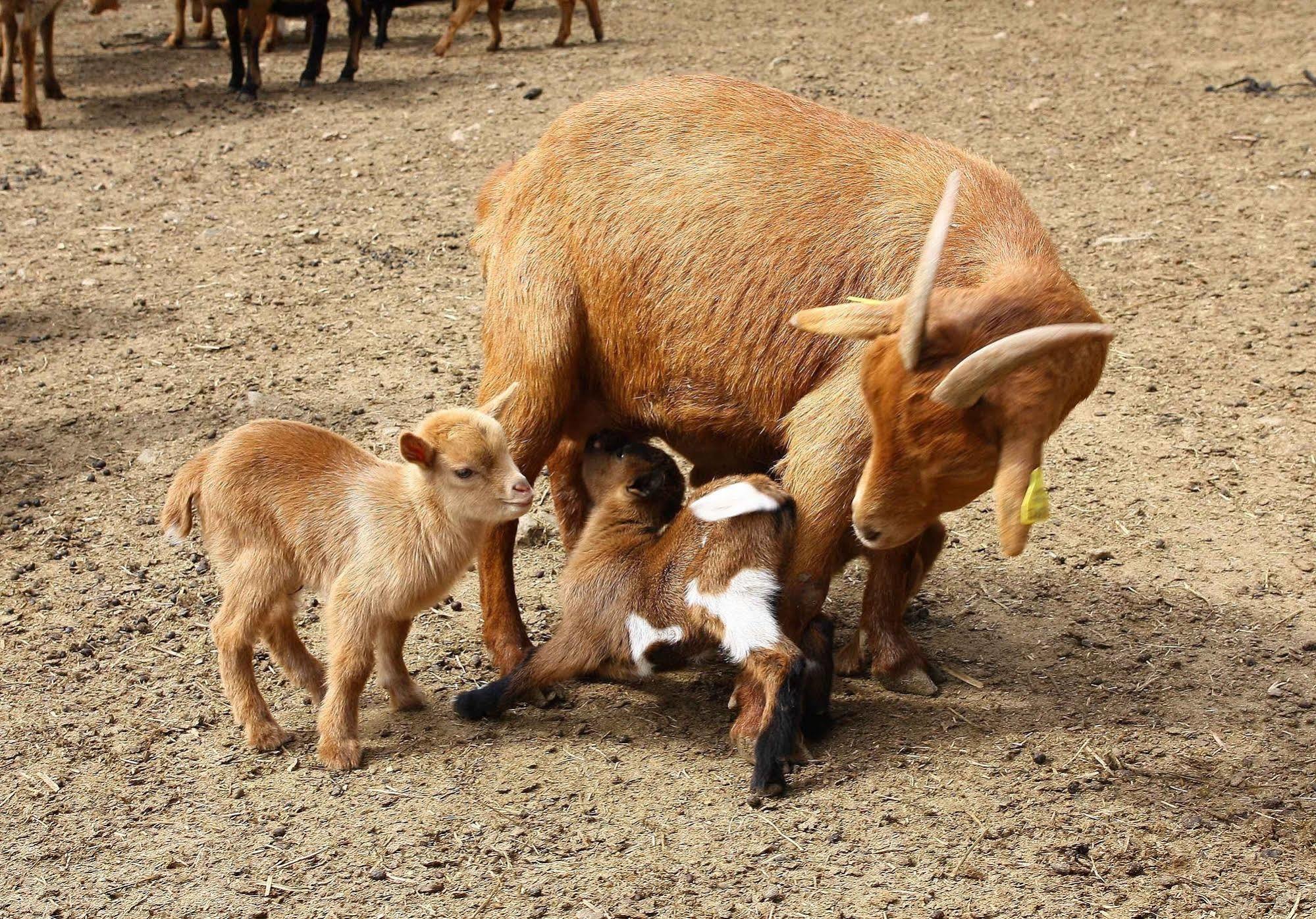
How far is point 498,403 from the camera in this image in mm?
4473

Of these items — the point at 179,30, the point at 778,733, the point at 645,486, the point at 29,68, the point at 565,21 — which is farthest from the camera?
the point at 179,30

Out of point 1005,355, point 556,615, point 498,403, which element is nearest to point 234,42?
point 556,615

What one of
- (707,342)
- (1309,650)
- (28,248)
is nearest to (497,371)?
(707,342)

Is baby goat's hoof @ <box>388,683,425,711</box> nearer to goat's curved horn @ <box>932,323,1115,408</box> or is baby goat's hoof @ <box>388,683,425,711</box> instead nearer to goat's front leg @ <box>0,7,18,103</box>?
goat's curved horn @ <box>932,323,1115,408</box>

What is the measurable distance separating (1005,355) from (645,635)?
5.01 ft

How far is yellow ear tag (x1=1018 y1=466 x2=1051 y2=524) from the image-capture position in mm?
3611

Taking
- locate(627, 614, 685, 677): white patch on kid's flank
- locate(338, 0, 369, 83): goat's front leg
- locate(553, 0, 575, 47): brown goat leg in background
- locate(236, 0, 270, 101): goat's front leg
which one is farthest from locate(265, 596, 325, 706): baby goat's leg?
locate(553, 0, 575, 47): brown goat leg in background

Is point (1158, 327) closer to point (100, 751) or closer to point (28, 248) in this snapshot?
point (100, 751)

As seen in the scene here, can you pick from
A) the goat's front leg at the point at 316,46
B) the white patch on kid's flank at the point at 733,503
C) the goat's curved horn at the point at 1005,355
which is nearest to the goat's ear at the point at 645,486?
the white patch on kid's flank at the point at 733,503

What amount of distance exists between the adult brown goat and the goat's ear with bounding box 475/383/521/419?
5cm

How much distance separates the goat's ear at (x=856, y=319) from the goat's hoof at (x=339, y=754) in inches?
73.8

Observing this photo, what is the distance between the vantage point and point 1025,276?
12.6ft

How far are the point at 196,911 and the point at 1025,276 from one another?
2813 millimetres

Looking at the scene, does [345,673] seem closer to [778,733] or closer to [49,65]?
[778,733]
